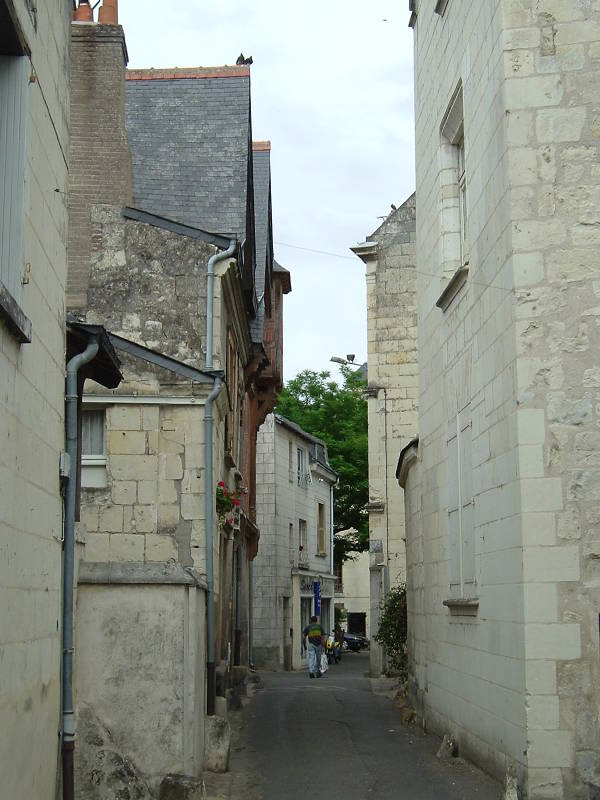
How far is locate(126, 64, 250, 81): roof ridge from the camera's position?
60.3 feet

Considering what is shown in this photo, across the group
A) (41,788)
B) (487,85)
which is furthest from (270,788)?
(487,85)

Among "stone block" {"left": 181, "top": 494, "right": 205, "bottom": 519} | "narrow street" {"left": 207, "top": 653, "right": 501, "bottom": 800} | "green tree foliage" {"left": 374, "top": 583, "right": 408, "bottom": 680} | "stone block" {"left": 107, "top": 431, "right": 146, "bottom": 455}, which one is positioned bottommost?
"narrow street" {"left": 207, "top": 653, "right": 501, "bottom": 800}

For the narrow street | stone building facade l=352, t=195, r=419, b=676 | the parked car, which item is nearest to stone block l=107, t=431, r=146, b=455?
the narrow street

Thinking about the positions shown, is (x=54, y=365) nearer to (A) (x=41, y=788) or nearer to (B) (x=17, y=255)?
(B) (x=17, y=255)

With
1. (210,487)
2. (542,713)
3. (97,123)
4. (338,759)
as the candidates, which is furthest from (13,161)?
(97,123)

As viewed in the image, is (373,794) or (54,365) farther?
(373,794)

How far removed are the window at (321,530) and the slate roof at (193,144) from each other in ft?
70.2

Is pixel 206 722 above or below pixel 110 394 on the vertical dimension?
below

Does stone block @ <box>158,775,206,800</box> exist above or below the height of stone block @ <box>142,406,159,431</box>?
below

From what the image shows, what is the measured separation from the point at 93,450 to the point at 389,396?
11554mm

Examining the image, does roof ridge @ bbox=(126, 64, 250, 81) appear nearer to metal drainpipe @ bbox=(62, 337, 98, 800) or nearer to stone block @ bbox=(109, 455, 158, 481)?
stone block @ bbox=(109, 455, 158, 481)

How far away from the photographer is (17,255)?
570 centimetres

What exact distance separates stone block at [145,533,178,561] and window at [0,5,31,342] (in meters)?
7.34

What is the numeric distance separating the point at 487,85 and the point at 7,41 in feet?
16.4
